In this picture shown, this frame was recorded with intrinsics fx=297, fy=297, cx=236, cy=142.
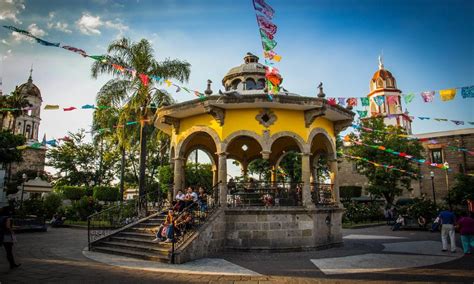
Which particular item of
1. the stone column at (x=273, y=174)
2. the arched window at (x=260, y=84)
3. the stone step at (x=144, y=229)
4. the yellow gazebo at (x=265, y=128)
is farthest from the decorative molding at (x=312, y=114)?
the stone step at (x=144, y=229)

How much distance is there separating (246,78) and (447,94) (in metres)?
8.26

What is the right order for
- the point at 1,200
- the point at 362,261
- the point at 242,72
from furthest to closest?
Answer: 1. the point at 1,200
2. the point at 242,72
3. the point at 362,261

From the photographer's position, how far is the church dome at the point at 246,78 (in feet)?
46.9

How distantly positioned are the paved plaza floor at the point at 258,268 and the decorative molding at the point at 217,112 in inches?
195

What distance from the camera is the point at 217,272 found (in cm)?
767

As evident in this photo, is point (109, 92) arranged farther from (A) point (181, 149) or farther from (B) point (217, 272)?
(B) point (217, 272)

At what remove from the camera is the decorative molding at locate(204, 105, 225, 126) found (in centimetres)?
1139

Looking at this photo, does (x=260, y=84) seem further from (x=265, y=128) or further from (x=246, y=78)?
(x=265, y=128)

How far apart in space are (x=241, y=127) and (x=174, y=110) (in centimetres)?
297

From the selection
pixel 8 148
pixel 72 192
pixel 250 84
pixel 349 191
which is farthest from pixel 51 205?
pixel 349 191

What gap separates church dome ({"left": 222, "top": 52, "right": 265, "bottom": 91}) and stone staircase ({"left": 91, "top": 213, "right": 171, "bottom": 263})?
6844mm

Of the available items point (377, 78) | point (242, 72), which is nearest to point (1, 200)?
point (242, 72)

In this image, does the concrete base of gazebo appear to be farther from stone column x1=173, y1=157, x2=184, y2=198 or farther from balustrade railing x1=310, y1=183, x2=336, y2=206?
stone column x1=173, y1=157, x2=184, y2=198

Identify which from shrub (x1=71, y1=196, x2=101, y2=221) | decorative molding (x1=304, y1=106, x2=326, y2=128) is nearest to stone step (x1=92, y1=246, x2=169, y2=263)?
decorative molding (x1=304, y1=106, x2=326, y2=128)
